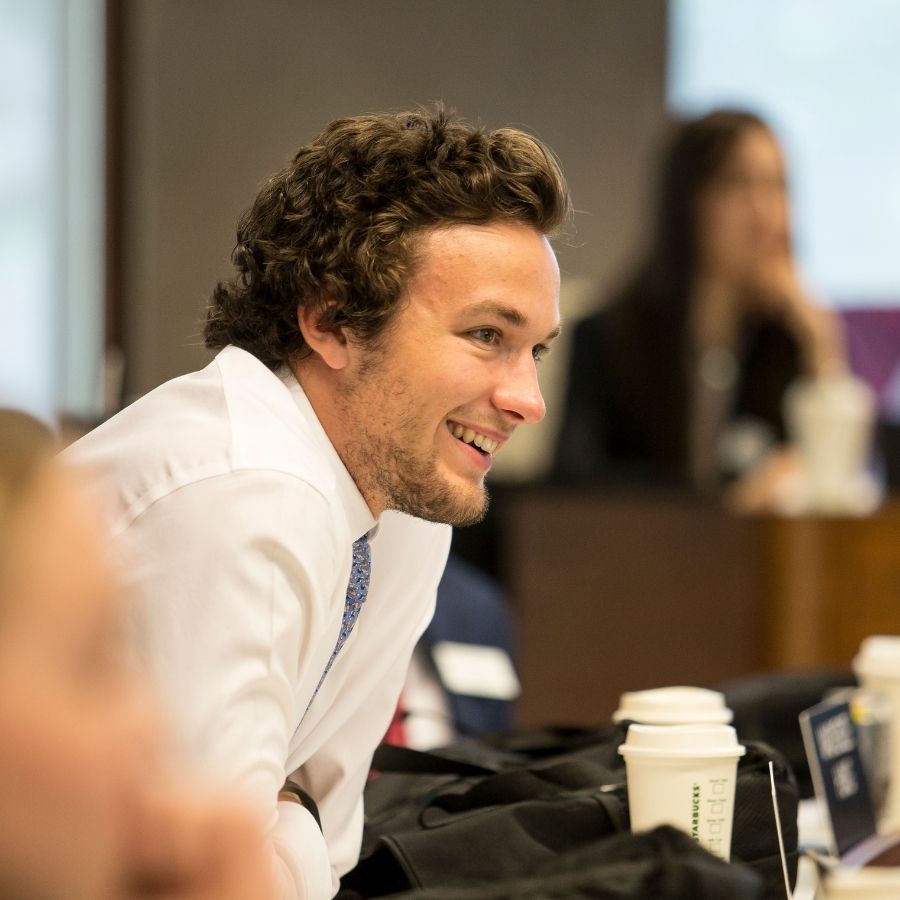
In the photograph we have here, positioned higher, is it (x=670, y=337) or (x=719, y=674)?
(x=670, y=337)

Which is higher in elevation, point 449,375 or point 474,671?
point 449,375

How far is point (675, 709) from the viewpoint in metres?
1.56

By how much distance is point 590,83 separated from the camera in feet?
18.7

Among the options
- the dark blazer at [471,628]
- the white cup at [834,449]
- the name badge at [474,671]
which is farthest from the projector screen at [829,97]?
the name badge at [474,671]

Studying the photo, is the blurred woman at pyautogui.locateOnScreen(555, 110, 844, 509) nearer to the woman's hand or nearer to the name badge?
the woman's hand

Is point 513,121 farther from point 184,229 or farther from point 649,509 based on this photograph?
point 649,509

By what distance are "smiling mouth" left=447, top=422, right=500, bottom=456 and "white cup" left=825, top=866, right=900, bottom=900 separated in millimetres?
539

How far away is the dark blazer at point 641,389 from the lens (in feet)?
12.8

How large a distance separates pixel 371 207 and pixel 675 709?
1.94 ft

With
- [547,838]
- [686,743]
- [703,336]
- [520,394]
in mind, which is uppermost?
[520,394]

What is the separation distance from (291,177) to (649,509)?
7.25ft

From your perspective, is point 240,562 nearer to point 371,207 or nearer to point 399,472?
point 399,472

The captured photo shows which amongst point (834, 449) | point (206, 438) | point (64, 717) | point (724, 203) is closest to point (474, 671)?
point (206, 438)

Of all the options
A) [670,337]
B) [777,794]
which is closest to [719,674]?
[670,337]
